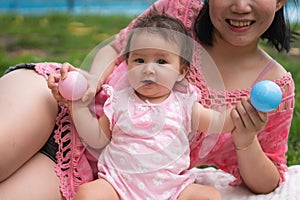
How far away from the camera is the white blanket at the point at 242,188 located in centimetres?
160

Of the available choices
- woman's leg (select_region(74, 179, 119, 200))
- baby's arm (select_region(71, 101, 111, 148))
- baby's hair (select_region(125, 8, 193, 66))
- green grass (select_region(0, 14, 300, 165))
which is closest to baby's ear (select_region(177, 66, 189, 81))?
baby's hair (select_region(125, 8, 193, 66))

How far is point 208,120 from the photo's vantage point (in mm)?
1448

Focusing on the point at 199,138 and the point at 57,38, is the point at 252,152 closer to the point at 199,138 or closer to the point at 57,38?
the point at 199,138

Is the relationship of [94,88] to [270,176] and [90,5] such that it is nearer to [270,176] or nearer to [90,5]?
[270,176]

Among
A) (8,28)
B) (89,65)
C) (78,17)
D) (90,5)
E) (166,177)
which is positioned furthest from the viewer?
(90,5)

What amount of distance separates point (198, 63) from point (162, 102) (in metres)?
0.26

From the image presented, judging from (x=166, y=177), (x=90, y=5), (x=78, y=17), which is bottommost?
(x=90, y=5)

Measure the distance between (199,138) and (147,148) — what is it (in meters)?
0.23

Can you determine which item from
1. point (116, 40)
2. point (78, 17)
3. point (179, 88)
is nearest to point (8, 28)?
point (78, 17)

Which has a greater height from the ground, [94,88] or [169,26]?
[169,26]

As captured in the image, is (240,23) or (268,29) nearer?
(240,23)

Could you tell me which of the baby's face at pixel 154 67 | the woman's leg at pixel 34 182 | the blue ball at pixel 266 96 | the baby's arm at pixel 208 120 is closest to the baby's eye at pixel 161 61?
the baby's face at pixel 154 67

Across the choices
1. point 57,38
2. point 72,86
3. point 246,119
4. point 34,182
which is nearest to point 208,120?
point 246,119

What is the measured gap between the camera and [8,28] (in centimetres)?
463
